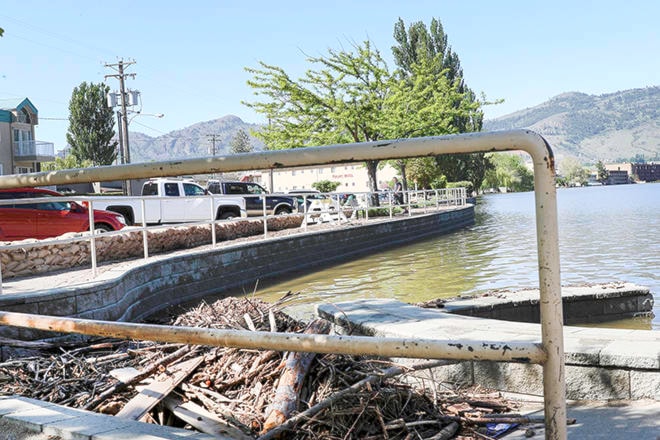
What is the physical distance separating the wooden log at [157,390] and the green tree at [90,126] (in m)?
83.2

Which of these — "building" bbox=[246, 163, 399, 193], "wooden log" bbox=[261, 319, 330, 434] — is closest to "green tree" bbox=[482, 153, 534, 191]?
"building" bbox=[246, 163, 399, 193]

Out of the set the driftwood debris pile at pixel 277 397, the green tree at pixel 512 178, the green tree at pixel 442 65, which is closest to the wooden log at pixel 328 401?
the driftwood debris pile at pixel 277 397

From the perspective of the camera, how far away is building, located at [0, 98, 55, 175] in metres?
54.2

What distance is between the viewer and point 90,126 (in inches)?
3290

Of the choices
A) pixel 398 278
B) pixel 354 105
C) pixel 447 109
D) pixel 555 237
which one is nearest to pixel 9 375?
pixel 555 237

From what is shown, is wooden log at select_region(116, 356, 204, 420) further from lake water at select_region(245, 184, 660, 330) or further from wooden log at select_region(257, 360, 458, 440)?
lake water at select_region(245, 184, 660, 330)

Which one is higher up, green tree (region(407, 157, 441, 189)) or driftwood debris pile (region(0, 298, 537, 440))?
green tree (region(407, 157, 441, 189))

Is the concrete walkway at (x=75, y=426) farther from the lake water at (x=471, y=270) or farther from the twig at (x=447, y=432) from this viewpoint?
the lake water at (x=471, y=270)

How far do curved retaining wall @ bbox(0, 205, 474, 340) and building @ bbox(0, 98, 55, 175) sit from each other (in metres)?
41.1

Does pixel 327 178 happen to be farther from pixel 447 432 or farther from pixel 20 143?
pixel 447 432

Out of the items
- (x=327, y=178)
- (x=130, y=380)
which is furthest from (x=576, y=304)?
(x=327, y=178)

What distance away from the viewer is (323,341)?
203cm

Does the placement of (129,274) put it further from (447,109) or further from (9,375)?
(447,109)

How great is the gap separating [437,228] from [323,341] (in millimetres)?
25749
